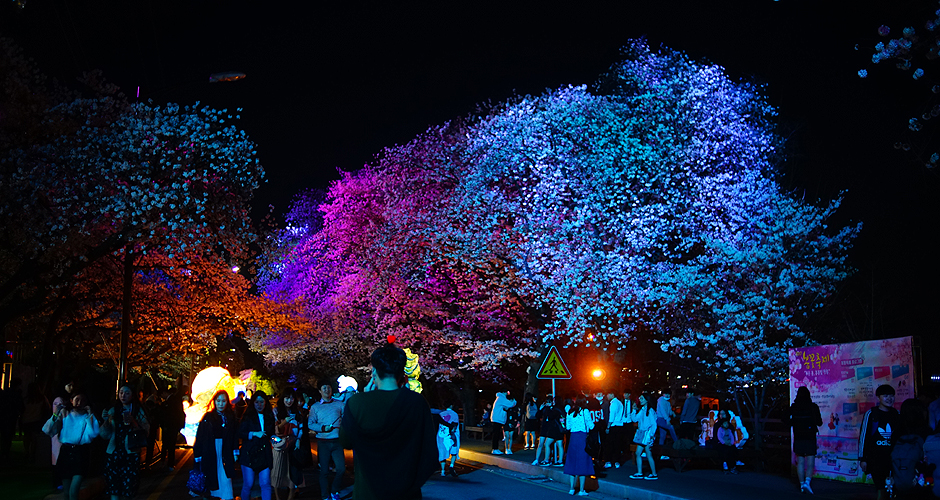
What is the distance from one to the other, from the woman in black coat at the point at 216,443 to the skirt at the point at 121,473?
0.81 m

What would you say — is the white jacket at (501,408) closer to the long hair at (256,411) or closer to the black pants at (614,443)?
the black pants at (614,443)

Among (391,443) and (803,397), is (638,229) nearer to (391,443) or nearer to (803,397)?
(803,397)

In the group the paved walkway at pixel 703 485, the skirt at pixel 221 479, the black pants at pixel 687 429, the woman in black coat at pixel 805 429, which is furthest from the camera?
the black pants at pixel 687 429

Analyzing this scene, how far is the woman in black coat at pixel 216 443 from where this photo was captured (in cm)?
1107

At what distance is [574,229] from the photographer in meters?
26.3

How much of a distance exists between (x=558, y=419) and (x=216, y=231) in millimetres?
9834

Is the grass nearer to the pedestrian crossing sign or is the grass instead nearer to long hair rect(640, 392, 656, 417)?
the pedestrian crossing sign

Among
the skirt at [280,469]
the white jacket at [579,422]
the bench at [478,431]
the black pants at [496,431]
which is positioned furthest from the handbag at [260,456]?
the bench at [478,431]

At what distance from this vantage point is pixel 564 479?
55.1ft

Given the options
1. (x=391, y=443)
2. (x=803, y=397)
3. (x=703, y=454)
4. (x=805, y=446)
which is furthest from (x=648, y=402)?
(x=391, y=443)

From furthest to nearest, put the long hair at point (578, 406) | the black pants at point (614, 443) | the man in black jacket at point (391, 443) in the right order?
the black pants at point (614, 443) < the long hair at point (578, 406) < the man in black jacket at point (391, 443)

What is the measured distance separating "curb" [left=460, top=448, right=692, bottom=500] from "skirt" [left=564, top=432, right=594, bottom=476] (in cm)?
77

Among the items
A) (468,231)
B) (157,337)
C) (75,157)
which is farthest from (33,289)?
(468,231)

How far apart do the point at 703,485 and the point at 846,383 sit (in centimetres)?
291
